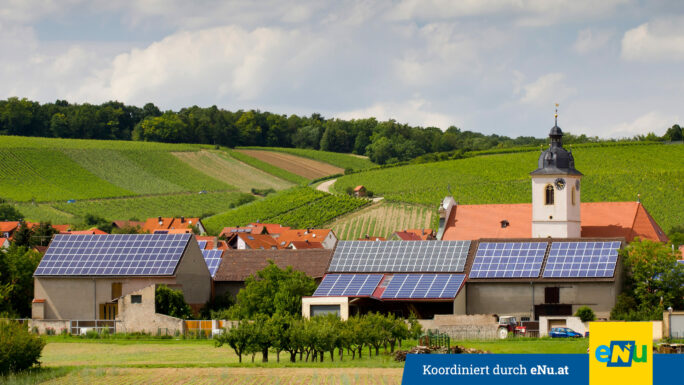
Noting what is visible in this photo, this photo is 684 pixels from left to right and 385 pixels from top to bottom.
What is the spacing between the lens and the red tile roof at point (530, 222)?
75.1 metres

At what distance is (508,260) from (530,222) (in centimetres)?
1490

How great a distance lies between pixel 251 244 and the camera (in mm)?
101125

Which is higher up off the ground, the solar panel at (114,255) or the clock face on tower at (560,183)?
the clock face on tower at (560,183)

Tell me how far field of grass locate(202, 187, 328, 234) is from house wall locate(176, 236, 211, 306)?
6289 centimetres

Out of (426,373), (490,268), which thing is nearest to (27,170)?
(490,268)

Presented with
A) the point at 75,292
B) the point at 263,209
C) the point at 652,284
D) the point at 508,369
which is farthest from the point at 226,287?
the point at 263,209

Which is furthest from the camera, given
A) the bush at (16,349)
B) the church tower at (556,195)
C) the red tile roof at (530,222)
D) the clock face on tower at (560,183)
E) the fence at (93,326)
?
the clock face on tower at (560,183)

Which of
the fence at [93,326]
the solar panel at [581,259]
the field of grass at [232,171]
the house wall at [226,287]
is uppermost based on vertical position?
the field of grass at [232,171]

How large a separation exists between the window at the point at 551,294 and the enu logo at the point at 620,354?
4690cm

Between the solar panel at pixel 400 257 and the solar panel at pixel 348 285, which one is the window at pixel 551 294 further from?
the solar panel at pixel 348 285

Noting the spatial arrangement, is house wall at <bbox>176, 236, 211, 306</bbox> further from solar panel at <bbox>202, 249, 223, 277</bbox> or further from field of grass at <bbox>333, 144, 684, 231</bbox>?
field of grass at <bbox>333, 144, 684, 231</bbox>

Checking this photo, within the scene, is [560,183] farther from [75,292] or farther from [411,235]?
[411,235]

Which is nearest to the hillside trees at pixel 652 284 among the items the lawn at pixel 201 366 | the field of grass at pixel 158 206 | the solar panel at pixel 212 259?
the lawn at pixel 201 366

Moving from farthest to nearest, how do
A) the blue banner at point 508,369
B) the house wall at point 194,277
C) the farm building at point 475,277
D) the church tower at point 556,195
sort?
the church tower at point 556,195, the house wall at point 194,277, the farm building at point 475,277, the blue banner at point 508,369
